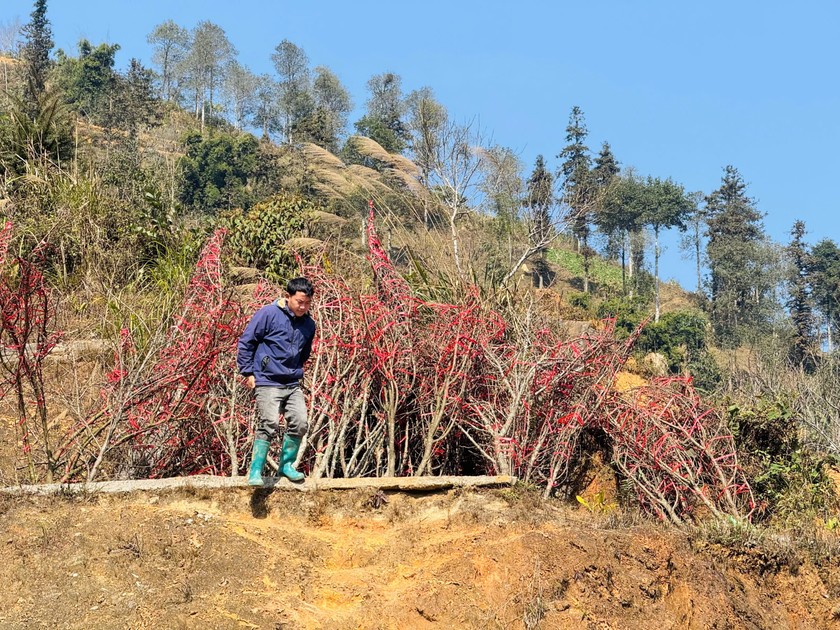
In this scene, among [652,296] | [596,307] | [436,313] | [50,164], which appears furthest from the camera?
[652,296]

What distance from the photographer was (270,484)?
5770 mm

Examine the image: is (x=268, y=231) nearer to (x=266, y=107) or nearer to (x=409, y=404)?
(x=409, y=404)

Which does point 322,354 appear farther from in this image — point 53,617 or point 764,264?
point 764,264

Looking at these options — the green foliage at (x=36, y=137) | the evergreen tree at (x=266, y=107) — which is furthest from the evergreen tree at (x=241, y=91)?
the green foliage at (x=36, y=137)

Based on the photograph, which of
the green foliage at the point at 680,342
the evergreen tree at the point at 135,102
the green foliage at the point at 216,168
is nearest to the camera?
the green foliage at the point at 680,342

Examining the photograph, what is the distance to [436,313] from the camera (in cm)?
745

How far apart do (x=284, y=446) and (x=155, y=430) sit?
1.50 meters

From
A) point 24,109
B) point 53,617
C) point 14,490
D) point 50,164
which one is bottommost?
point 53,617

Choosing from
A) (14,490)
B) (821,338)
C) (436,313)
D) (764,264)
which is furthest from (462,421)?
(764,264)

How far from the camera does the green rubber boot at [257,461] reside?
18.3 ft

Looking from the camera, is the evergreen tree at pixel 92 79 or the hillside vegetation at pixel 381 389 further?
the evergreen tree at pixel 92 79

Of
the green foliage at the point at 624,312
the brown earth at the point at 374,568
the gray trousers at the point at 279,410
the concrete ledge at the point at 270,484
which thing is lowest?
the brown earth at the point at 374,568

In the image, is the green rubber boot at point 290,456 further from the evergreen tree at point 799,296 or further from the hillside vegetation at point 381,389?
the evergreen tree at point 799,296

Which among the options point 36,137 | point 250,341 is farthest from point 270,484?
point 36,137
